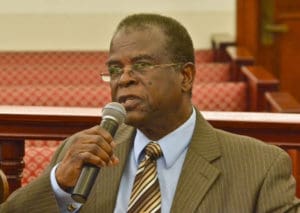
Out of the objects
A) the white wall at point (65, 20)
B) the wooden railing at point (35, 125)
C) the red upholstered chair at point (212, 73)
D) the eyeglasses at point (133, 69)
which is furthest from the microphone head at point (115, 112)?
the white wall at point (65, 20)

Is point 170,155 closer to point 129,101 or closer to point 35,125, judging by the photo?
point 129,101

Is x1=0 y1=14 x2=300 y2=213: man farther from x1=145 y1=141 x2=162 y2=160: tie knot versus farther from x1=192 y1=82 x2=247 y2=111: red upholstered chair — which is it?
x1=192 y1=82 x2=247 y2=111: red upholstered chair

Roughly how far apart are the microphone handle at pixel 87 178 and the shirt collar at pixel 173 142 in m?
0.25

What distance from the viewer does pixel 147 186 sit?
Result: 4.75 feet

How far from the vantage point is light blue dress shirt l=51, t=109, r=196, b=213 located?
1451 mm

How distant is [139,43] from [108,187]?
0.29 meters

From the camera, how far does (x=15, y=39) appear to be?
4422 mm

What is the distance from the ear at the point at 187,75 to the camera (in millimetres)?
1470

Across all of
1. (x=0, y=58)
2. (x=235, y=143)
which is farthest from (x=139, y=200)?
(x=0, y=58)

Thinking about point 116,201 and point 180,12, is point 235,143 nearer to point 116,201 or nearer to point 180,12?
point 116,201

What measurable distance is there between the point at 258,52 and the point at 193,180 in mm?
3314

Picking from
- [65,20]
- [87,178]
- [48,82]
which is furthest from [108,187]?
[65,20]

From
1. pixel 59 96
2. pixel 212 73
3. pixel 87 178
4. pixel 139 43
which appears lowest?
pixel 212 73

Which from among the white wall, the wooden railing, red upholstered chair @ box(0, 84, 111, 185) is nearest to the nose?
the wooden railing
